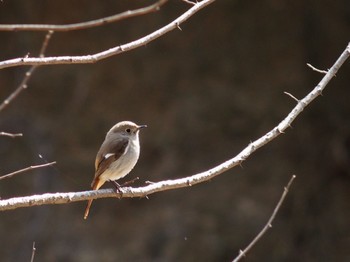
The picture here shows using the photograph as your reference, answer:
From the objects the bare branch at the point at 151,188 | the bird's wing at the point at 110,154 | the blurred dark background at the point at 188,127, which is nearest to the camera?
the bare branch at the point at 151,188

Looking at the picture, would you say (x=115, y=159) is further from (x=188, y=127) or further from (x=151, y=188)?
(x=188, y=127)

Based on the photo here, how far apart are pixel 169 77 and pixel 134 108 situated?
54cm

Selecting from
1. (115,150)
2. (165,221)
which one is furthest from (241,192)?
(115,150)

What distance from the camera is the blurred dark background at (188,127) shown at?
7.94 m

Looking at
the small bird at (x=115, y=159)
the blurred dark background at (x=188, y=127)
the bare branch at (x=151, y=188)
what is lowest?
the blurred dark background at (x=188, y=127)

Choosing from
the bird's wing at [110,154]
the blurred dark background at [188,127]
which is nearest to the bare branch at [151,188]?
the bird's wing at [110,154]

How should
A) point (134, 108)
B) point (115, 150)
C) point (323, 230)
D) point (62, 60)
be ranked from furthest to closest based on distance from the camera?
point (134, 108) < point (323, 230) < point (115, 150) < point (62, 60)

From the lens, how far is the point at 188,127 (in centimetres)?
840

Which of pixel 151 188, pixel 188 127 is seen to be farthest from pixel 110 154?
pixel 188 127

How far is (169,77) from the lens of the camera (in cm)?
848

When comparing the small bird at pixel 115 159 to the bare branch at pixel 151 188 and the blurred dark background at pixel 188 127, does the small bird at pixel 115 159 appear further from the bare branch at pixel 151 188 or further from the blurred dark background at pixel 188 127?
the blurred dark background at pixel 188 127

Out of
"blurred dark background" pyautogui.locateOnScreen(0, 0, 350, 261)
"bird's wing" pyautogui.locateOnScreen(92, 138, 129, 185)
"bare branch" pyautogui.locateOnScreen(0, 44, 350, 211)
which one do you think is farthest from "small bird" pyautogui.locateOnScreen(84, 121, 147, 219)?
"blurred dark background" pyautogui.locateOnScreen(0, 0, 350, 261)

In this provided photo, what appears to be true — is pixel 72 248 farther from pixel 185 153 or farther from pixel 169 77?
pixel 169 77

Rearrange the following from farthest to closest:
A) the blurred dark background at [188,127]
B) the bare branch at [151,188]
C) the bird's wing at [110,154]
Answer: the blurred dark background at [188,127], the bird's wing at [110,154], the bare branch at [151,188]
